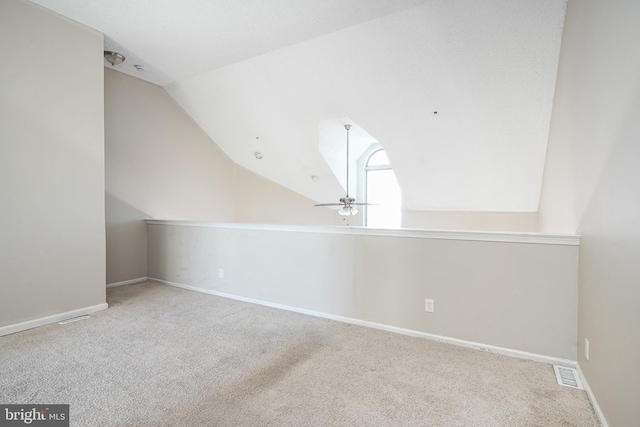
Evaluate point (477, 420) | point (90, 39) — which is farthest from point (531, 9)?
point (90, 39)

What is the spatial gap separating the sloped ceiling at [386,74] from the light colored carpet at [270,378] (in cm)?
260

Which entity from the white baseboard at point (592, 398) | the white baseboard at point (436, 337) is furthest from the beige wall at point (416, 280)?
the white baseboard at point (592, 398)

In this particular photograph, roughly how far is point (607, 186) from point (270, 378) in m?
2.34

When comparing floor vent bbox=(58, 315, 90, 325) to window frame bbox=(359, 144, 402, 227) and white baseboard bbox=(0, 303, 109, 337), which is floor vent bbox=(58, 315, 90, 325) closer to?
white baseboard bbox=(0, 303, 109, 337)

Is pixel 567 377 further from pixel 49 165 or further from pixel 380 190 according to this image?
pixel 49 165

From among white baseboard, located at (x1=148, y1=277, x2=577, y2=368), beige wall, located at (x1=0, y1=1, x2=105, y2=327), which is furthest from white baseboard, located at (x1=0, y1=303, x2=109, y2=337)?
white baseboard, located at (x1=148, y1=277, x2=577, y2=368)

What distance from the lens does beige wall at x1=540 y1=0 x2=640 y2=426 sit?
1.46m

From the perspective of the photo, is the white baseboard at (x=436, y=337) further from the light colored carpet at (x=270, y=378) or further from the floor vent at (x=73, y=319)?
the floor vent at (x=73, y=319)

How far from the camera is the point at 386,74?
3.73 meters

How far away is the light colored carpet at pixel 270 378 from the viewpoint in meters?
1.87

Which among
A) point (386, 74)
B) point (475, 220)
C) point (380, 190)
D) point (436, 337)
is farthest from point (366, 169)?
point (436, 337)

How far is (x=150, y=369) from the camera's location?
2389 mm

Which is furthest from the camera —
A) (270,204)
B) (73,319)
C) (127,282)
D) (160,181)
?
(270,204)

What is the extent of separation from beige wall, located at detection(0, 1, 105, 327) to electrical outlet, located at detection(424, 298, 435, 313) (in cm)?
353
